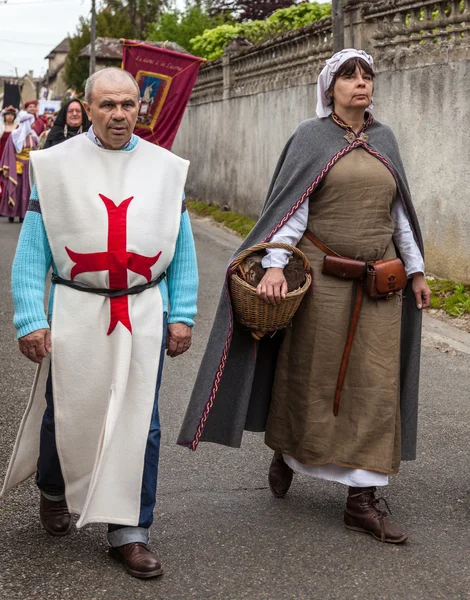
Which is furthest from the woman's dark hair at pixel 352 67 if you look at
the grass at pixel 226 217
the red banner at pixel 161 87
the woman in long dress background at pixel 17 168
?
the woman in long dress background at pixel 17 168

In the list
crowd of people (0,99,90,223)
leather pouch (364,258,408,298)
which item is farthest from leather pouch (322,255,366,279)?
crowd of people (0,99,90,223)

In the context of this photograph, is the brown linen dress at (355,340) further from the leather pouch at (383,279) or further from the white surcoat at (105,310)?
the white surcoat at (105,310)

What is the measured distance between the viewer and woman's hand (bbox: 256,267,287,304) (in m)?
4.48

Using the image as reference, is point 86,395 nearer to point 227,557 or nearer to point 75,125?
point 227,557

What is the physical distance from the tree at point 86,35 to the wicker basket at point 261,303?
55.7 meters

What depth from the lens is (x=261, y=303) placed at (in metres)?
4.54

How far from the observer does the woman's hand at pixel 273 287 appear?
14.7ft

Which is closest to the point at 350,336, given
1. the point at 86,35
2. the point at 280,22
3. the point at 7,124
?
the point at 7,124

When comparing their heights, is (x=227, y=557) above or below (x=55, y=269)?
below

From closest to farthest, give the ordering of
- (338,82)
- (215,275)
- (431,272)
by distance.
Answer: (338,82), (431,272), (215,275)

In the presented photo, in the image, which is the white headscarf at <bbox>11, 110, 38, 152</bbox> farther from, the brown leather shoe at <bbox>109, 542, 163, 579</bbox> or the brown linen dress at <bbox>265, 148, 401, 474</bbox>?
the brown leather shoe at <bbox>109, 542, 163, 579</bbox>

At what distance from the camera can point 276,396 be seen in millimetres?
4855

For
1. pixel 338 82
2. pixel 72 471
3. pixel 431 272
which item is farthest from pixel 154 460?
pixel 431 272

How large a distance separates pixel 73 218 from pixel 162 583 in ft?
4.54
